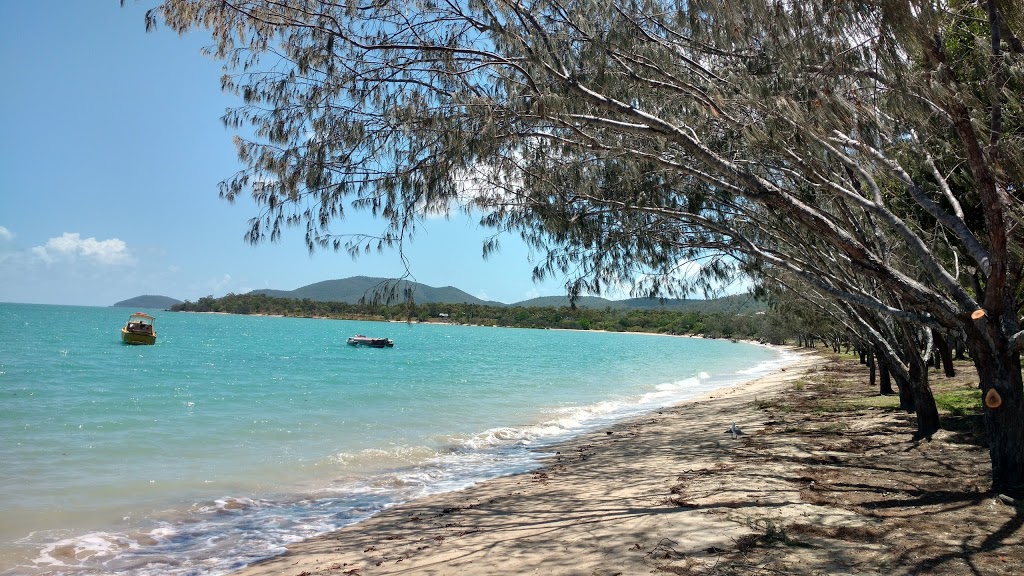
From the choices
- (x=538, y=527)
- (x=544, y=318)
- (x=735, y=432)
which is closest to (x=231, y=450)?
(x=538, y=527)

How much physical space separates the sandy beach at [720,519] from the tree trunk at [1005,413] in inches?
9.7

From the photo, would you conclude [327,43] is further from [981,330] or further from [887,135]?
[981,330]

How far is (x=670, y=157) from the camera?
6863 mm

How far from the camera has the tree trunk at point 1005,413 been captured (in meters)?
5.04

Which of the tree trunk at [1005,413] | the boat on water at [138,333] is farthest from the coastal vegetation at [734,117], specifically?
the boat on water at [138,333]

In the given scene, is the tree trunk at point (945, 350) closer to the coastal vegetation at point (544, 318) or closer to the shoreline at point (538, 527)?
the shoreline at point (538, 527)

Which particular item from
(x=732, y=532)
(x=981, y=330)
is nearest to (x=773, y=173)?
(x=981, y=330)

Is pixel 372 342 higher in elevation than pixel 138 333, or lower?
lower

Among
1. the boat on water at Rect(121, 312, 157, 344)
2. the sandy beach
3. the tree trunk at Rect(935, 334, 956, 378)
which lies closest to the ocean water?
the sandy beach

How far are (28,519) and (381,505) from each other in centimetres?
372

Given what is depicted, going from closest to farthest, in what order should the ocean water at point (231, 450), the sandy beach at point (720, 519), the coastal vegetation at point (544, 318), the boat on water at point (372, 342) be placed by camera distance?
the sandy beach at point (720, 519) → the ocean water at point (231, 450) → the boat on water at point (372, 342) → the coastal vegetation at point (544, 318)

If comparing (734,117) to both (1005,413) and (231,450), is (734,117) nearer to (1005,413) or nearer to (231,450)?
(1005,413)

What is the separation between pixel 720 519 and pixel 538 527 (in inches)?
60.6

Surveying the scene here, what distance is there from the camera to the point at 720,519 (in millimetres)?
5129
